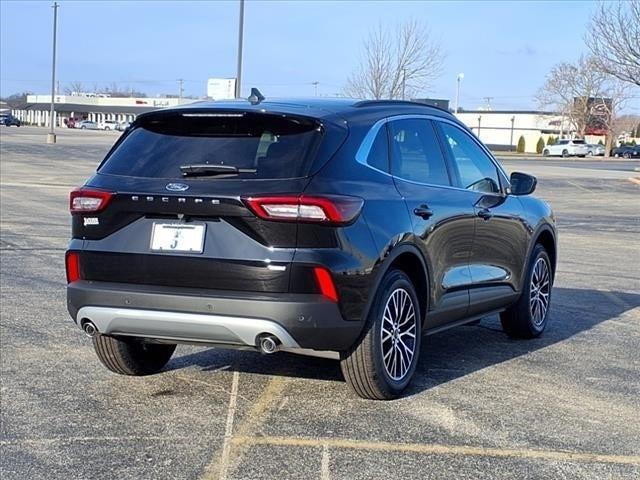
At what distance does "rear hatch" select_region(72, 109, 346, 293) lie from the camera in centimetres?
484

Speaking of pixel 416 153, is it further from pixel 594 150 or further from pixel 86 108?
pixel 86 108

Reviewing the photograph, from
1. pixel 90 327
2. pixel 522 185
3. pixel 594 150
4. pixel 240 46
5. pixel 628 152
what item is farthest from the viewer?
pixel 594 150

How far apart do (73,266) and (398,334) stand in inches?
76.2

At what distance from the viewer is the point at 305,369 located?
20.4 ft

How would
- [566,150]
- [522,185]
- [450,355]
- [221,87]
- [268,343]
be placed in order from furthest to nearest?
[566,150] → [221,87] → [522,185] → [450,355] → [268,343]

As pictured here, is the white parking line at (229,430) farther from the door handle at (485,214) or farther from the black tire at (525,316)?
the black tire at (525,316)

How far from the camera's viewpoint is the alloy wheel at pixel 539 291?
7514mm

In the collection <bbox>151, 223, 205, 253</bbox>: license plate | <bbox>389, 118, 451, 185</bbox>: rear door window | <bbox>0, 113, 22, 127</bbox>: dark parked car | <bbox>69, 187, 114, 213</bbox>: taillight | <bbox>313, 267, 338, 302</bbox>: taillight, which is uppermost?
<bbox>389, 118, 451, 185</bbox>: rear door window

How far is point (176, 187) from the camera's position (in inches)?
196

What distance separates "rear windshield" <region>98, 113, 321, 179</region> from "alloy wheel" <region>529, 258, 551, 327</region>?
3.12m

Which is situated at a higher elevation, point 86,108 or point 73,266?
point 73,266

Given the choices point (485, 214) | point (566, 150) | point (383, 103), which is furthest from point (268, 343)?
point (566, 150)

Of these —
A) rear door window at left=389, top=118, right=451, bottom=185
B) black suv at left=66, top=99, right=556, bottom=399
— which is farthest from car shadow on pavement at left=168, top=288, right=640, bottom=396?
rear door window at left=389, top=118, right=451, bottom=185

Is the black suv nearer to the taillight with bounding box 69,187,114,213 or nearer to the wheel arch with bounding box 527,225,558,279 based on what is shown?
the taillight with bounding box 69,187,114,213
